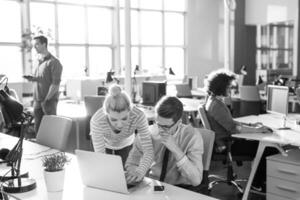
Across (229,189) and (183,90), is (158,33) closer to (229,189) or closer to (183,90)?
(183,90)

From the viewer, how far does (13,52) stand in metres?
7.82

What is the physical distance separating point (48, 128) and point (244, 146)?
1806 millimetres

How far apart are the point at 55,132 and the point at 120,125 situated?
2.73 ft

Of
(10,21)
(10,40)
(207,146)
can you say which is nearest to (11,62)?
(10,40)

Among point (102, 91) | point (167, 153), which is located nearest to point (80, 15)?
point (102, 91)

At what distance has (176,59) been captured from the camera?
423 inches

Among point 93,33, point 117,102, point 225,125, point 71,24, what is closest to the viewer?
point 117,102

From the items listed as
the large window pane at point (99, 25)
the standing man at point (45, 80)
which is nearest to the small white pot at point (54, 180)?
the standing man at point (45, 80)

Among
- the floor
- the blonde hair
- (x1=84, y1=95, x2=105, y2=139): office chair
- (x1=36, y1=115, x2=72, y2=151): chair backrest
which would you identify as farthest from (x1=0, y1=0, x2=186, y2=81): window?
the blonde hair

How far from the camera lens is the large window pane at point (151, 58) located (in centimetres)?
1004

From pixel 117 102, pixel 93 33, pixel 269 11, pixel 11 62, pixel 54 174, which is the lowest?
pixel 54 174

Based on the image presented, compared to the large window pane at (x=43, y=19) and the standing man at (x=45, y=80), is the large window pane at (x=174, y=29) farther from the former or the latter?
the standing man at (x=45, y=80)

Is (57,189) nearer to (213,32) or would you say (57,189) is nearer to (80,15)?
(80,15)

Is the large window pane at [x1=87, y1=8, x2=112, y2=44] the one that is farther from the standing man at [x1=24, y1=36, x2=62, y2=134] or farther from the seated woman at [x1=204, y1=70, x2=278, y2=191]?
the seated woman at [x1=204, y1=70, x2=278, y2=191]
